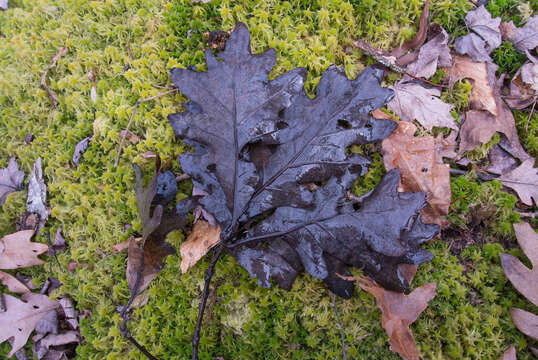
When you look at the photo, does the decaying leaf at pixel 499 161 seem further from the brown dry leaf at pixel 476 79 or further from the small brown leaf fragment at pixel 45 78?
the small brown leaf fragment at pixel 45 78

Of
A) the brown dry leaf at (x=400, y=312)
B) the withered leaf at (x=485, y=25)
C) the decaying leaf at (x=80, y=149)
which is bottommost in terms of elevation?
the brown dry leaf at (x=400, y=312)

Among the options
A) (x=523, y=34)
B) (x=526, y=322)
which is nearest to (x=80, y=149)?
(x=526, y=322)

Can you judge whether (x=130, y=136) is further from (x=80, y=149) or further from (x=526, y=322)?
(x=526, y=322)

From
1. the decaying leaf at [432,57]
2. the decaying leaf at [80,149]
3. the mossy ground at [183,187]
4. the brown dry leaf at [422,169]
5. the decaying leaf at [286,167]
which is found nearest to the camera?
the decaying leaf at [286,167]

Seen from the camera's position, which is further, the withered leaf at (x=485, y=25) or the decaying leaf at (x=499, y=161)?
the withered leaf at (x=485, y=25)

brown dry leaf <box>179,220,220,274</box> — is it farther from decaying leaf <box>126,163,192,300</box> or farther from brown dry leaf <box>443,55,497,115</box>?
brown dry leaf <box>443,55,497,115</box>

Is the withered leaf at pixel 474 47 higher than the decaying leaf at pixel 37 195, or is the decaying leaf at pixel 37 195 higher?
the withered leaf at pixel 474 47

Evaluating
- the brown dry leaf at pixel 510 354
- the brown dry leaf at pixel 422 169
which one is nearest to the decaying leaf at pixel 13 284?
the brown dry leaf at pixel 422 169

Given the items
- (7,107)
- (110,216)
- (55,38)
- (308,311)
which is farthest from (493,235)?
(7,107)
